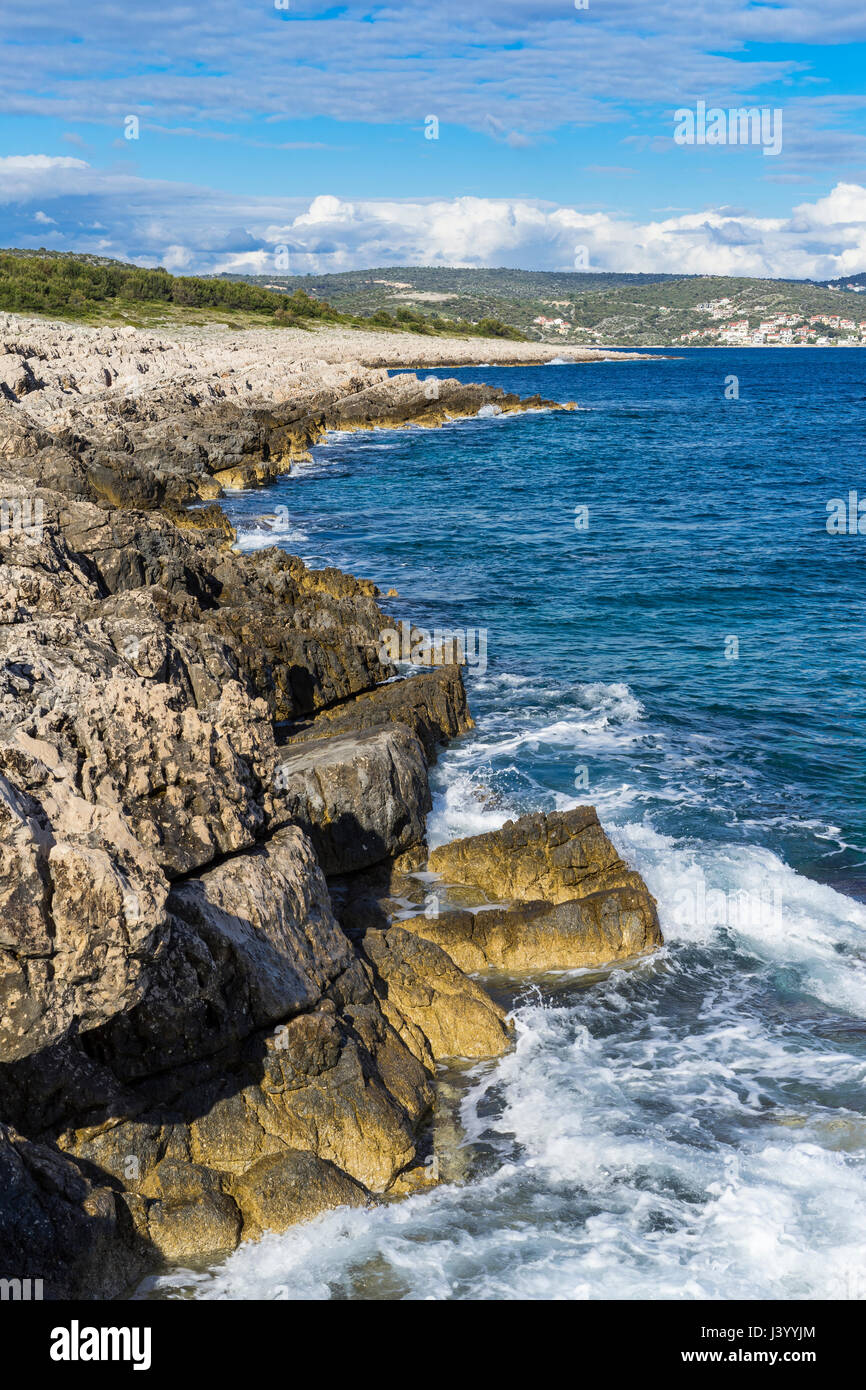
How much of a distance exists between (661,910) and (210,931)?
786 cm

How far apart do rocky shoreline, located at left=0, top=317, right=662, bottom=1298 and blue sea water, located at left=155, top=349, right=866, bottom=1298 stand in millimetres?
610

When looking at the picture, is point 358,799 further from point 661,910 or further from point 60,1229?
point 60,1229

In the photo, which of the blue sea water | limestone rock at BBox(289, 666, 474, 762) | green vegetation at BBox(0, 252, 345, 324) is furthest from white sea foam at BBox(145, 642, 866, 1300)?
green vegetation at BBox(0, 252, 345, 324)

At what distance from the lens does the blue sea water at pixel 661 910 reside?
9.03 meters

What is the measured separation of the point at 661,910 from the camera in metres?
15.1

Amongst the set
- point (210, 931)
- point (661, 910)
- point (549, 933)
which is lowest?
point (661, 910)

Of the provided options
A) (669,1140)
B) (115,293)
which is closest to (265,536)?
(669,1140)

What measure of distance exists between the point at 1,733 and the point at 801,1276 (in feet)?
26.4

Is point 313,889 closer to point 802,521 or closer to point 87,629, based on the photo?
point 87,629

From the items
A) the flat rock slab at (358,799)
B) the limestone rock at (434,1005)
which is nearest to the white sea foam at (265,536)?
the flat rock slab at (358,799)

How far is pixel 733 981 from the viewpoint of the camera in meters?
→ 13.8

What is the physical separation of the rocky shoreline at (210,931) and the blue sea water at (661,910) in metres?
0.61

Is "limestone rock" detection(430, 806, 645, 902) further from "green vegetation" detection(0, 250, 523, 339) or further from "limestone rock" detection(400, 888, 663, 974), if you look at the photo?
"green vegetation" detection(0, 250, 523, 339)

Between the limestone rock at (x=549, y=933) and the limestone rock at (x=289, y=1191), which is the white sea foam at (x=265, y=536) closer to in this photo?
the limestone rock at (x=549, y=933)
